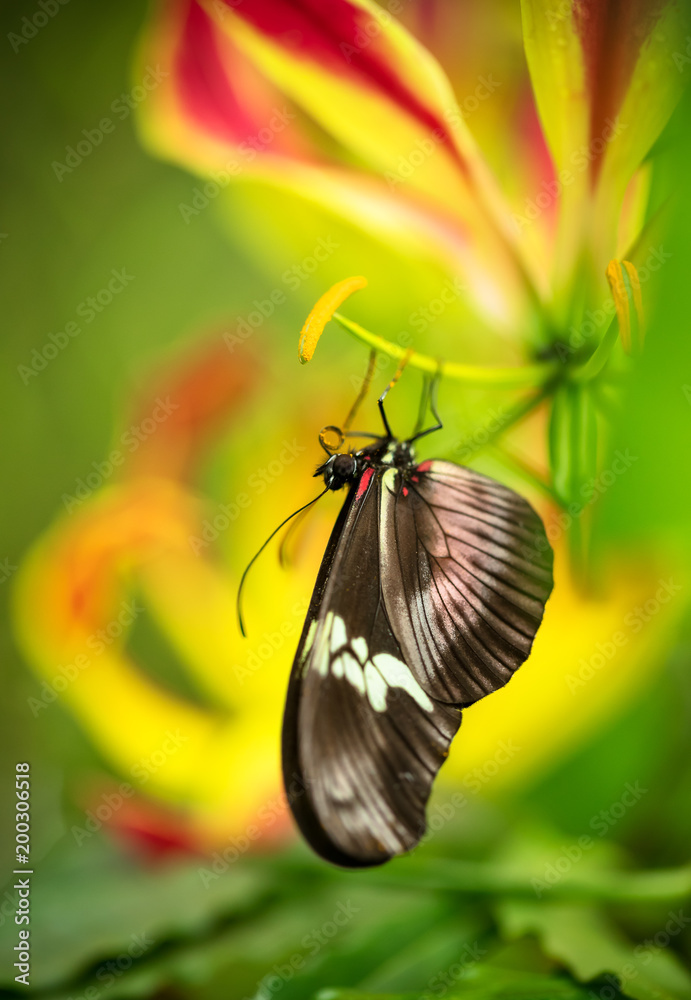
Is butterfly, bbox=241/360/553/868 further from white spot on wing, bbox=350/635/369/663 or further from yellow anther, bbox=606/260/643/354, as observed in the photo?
yellow anther, bbox=606/260/643/354

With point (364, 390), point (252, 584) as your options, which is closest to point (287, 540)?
point (252, 584)

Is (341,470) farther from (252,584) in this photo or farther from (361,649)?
(252,584)

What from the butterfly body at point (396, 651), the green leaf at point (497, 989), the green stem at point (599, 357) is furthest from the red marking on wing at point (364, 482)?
the green leaf at point (497, 989)

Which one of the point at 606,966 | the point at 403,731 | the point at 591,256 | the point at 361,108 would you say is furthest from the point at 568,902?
the point at 361,108

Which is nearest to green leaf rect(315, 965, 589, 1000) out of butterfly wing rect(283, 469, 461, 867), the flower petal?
butterfly wing rect(283, 469, 461, 867)

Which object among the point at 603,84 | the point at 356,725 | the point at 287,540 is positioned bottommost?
the point at 356,725

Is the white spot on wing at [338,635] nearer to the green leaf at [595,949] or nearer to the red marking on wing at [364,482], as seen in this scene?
the red marking on wing at [364,482]

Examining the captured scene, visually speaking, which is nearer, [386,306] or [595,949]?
[595,949]
